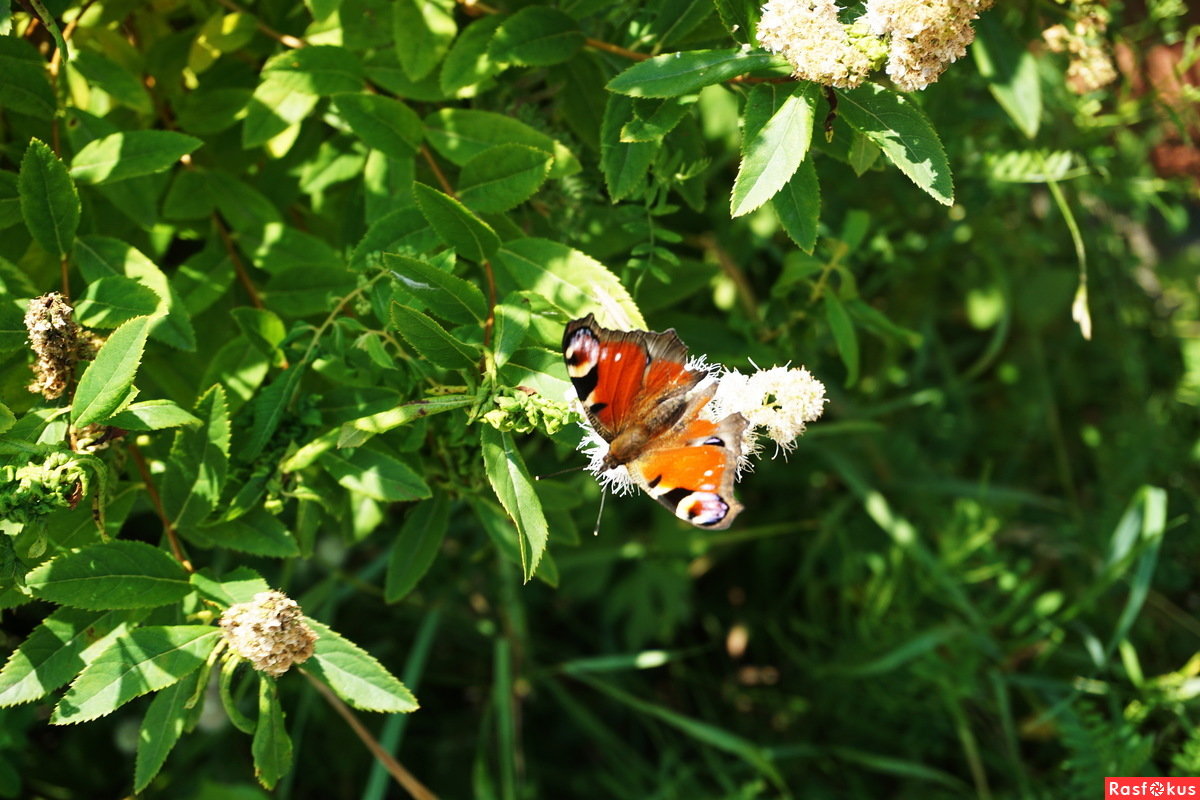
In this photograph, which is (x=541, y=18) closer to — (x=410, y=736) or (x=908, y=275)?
(x=908, y=275)

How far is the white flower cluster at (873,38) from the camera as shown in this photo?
0.99 metres

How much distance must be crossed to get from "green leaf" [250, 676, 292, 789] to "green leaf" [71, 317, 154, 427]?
346 mm

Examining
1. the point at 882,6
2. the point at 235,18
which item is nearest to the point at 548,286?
the point at 882,6

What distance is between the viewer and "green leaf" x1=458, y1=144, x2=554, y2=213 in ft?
4.03

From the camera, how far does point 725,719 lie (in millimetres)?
2391

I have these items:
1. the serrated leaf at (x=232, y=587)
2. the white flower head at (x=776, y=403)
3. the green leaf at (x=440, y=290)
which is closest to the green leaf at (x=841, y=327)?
the white flower head at (x=776, y=403)

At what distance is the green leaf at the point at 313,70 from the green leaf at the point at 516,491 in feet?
1.95

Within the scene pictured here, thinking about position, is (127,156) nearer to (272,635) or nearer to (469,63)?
(469,63)

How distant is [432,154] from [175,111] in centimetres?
44

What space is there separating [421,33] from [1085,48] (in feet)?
3.45

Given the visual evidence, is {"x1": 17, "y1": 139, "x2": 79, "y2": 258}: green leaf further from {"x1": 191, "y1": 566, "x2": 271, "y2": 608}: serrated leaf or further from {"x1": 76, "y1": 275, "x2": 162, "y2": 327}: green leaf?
{"x1": 191, "y1": 566, "x2": 271, "y2": 608}: serrated leaf

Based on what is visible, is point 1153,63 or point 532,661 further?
point 1153,63

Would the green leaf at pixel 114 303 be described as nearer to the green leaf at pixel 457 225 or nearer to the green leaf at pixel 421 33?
the green leaf at pixel 457 225

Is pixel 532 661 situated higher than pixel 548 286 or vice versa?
pixel 548 286
